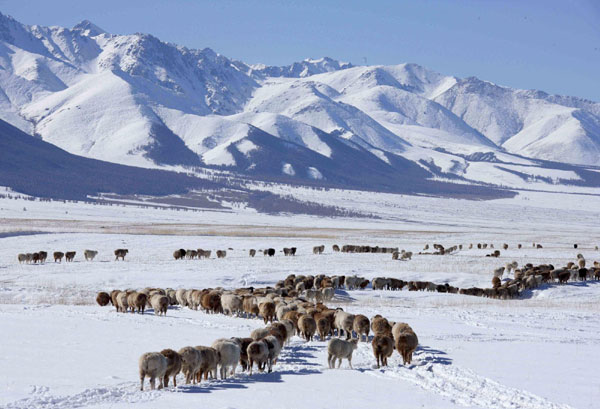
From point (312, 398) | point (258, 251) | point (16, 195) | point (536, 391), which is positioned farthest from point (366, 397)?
point (16, 195)

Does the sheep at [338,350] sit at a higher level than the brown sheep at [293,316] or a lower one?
lower

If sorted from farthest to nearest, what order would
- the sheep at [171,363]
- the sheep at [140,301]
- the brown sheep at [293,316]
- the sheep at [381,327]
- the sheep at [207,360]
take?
the sheep at [140,301] → the brown sheep at [293,316] → the sheep at [381,327] → the sheep at [207,360] → the sheep at [171,363]

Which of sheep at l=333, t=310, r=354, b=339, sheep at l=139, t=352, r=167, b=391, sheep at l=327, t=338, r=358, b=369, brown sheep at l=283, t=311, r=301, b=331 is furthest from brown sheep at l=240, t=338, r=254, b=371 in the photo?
brown sheep at l=283, t=311, r=301, b=331

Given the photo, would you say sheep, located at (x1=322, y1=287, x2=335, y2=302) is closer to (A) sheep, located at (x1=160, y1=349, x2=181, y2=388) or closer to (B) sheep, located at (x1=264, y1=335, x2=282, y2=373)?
(B) sheep, located at (x1=264, y1=335, x2=282, y2=373)

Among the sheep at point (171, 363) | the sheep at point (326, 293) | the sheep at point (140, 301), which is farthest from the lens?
the sheep at point (326, 293)

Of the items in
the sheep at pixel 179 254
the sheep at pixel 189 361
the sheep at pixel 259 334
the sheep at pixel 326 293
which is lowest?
the sheep at pixel 189 361

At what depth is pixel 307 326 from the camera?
22359 millimetres

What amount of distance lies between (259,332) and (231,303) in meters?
8.46

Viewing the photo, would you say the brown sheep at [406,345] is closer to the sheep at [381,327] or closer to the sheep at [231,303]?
the sheep at [381,327]

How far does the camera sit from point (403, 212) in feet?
628

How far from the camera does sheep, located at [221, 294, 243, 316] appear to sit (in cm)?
2766

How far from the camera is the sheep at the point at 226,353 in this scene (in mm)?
16953

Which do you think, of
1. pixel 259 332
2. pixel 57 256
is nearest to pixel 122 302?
pixel 259 332

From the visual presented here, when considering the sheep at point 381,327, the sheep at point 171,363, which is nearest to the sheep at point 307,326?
the sheep at point 381,327
